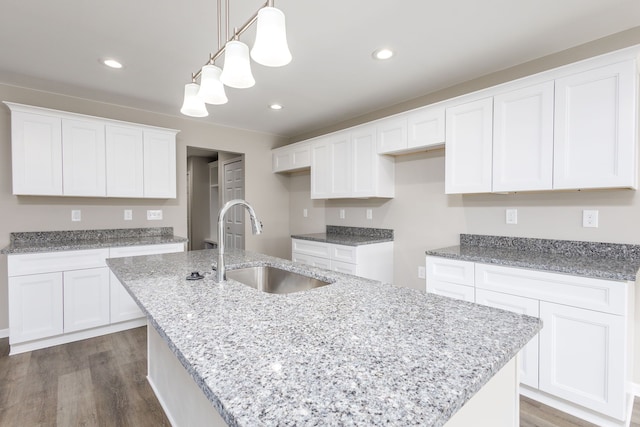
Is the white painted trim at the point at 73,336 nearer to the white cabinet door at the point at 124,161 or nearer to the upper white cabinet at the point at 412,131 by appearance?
the white cabinet door at the point at 124,161

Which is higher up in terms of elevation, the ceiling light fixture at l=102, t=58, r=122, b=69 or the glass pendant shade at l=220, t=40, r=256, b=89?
the ceiling light fixture at l=102, t=58, r=122, b=69

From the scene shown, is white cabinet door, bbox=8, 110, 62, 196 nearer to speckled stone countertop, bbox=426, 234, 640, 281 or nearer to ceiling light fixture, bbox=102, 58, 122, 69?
ceiling light fixture, bbox=102, 58, 122, 69

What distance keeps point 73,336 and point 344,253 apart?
2708 mm

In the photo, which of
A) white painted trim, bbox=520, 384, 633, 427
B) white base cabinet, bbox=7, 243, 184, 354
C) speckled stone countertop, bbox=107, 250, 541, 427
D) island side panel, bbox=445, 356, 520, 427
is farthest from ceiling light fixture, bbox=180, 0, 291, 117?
white painted trim, bbox=520, 384, 633, 427

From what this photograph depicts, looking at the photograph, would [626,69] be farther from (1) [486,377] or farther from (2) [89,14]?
(2) [89,14]

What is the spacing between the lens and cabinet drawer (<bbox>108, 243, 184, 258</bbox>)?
302 centimetres

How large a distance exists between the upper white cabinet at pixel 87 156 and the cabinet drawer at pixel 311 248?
62.1 inches

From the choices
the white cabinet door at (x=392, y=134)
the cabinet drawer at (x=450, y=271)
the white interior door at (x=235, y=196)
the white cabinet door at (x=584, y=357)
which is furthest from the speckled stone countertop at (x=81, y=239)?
the white cabinet door at (x=584, y=357)

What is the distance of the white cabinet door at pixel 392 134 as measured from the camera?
9.95 feet

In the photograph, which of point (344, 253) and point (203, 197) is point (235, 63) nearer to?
point (344, 253)

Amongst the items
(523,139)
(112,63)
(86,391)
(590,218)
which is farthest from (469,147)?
(86,391)

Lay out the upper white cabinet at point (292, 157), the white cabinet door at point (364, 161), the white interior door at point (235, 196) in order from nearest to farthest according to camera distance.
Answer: the white cabinet door at point (364, 161)
the upper white cabinet at point (292, 157)
the white interior door at point (235, 196)

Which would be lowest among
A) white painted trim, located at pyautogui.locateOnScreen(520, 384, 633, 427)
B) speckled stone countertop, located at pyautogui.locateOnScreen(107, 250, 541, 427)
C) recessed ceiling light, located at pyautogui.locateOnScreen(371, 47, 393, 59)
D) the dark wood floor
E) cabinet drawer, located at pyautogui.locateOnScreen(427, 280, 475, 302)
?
the dark wood floor

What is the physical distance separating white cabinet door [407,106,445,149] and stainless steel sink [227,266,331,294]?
1865 mm
